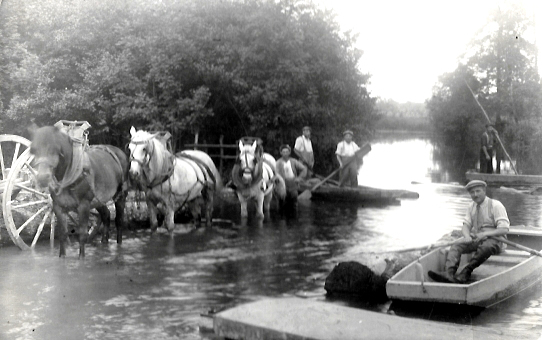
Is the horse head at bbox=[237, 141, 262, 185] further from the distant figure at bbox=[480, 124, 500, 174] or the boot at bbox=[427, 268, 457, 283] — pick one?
the distant figure at bbox=[480, 124, 500, 174]

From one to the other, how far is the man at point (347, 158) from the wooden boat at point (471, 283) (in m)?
8.68

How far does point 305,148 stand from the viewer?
1756 centimetres

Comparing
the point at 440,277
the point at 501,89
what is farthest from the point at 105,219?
the point at 501,89

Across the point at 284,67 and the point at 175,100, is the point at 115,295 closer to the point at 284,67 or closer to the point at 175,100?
the point at 175,100

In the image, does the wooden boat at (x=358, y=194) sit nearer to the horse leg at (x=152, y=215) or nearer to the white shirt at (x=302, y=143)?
the white shirt at (x=302, y=143)

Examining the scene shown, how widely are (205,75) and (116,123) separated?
3773 millimetres

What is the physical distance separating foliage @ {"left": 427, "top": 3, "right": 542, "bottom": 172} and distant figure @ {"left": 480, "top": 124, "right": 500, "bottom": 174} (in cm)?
44

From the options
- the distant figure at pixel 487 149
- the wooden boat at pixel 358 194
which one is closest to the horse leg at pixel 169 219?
the wooden boat at pixel 358 194

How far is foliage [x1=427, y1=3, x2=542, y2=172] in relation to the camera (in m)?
12.4

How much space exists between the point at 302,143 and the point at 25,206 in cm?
865

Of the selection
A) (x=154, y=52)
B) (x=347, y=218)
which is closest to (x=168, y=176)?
(x=154, y=52)

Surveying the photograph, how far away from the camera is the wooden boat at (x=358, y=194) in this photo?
56.0 ft

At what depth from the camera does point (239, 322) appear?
5684 millimetres

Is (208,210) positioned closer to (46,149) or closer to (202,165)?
(202,165)
